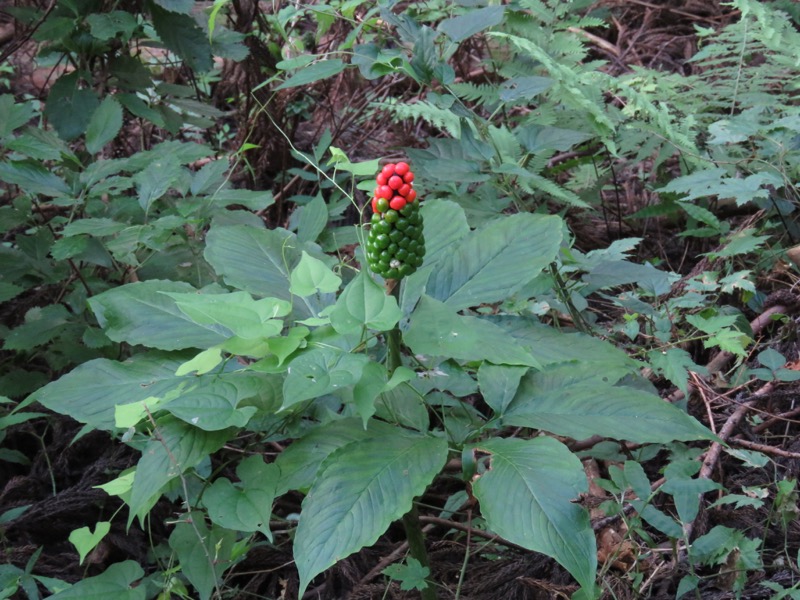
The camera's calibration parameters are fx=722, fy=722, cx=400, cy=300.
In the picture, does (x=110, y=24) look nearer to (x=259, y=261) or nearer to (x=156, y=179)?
(x=156, y=179)

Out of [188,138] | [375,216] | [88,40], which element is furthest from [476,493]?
[188,138]

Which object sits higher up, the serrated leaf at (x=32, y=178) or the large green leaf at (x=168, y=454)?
the serrated leaf at (x=32, y=178)

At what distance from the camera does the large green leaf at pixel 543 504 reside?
1144 millimetres

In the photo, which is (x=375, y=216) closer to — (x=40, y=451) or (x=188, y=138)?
(x=40, y=451)

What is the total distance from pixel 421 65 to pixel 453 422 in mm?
957

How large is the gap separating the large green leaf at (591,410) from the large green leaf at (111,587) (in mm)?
904

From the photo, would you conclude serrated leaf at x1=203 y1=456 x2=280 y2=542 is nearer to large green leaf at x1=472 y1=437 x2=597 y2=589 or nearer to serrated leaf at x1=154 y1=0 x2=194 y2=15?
large green leaf at x1=472 y1=437 x2=597 y2=589

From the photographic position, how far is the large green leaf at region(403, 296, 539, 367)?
123 centimetres

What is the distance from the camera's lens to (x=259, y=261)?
5.22ft

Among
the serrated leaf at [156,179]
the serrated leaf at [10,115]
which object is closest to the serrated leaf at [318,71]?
the serrated leaf at [156,179]

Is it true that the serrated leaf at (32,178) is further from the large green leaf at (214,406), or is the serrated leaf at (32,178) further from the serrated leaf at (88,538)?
the large green leaf at (214,406)

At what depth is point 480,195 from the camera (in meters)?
2.76

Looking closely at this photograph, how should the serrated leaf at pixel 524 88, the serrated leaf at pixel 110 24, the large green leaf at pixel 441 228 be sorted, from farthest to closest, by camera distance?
the serrated leaf at pixel 110 24 → the serrated leaf at pixel 524 88 → the large green leaf at pixel 441 228

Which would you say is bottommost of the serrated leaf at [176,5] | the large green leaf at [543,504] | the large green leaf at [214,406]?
the large green leaf at [543,504]
